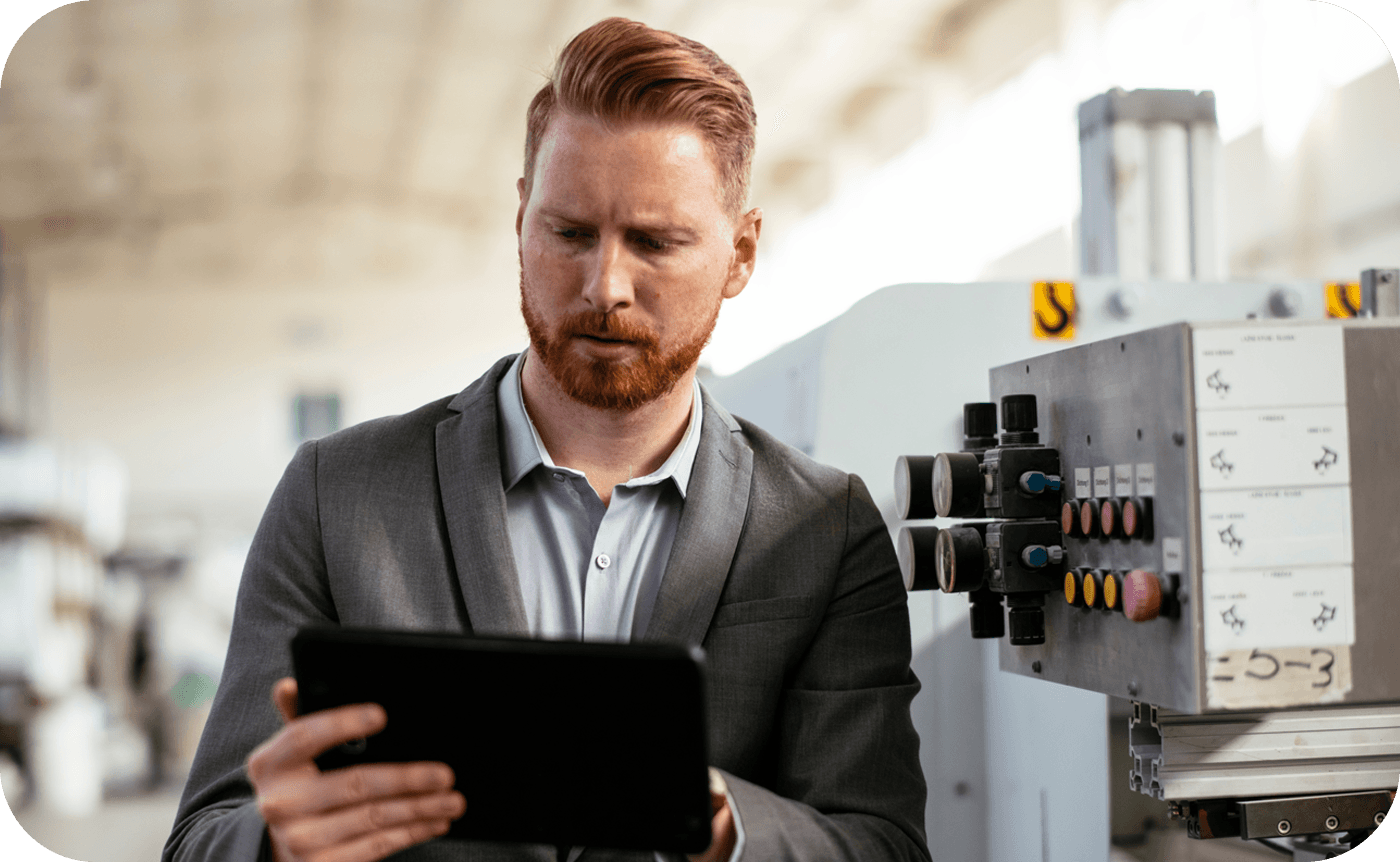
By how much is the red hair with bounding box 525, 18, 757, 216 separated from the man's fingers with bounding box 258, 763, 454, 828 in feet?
2.01

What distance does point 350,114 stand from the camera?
12.5ft

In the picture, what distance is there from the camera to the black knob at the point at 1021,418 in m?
1.15

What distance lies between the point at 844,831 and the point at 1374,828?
574mm

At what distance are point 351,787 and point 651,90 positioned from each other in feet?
2.29

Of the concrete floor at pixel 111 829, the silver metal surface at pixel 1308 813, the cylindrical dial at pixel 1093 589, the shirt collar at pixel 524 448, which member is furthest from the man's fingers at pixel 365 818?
the concrete floor at pixel 111 829

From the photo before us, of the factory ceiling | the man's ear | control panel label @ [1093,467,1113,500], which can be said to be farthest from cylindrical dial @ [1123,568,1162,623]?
the factory ceiling

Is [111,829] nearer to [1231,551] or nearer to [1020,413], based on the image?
[1020,413]

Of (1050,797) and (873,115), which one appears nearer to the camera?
(1050,797)

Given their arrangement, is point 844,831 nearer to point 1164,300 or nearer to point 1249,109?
point 1164,300

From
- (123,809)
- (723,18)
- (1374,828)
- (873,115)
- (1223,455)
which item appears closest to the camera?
(1223,455)

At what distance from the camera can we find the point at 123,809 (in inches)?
146

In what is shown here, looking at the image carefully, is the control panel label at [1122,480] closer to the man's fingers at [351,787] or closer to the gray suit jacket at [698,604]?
the gray suit jacket at [698,604]

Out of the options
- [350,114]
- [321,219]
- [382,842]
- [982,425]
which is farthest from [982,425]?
[321,219]

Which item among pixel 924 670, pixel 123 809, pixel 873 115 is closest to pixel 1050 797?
pixel 924 670
